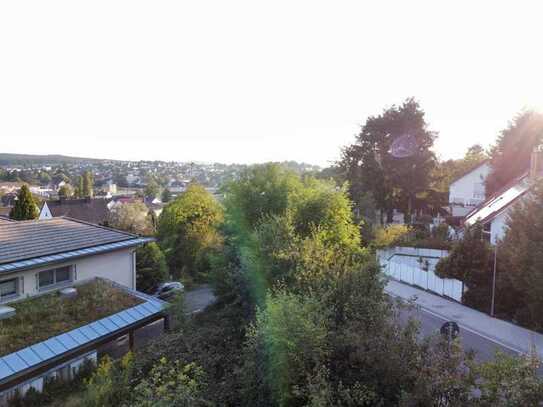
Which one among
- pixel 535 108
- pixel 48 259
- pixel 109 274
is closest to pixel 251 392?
pixel 48 259

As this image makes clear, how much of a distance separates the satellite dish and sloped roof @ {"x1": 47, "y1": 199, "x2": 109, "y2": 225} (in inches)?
1249

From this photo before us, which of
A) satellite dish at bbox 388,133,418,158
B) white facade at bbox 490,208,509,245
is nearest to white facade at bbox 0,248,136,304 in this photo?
white facade at bbox 490,208,509,245

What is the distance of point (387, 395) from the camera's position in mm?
6637

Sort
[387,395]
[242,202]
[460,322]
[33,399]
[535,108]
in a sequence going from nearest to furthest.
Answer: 1. [387,395]
2. [33,399]
3. [460,322]
4. [242,202]
5. [535,108]

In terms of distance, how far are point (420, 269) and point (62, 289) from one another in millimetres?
17752

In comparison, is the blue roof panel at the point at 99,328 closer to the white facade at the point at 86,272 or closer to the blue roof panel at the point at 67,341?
the blue roof panel at the point at 67,341

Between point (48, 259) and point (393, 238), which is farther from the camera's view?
point (393, 238)

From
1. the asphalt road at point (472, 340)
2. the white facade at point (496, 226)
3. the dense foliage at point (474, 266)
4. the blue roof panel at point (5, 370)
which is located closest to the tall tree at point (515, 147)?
the white facade at point (496, 226)

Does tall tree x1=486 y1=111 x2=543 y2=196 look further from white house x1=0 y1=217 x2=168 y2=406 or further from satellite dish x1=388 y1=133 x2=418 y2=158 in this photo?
white house x1=0 y1=217 x2=168 y2=406

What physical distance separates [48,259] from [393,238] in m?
20.4

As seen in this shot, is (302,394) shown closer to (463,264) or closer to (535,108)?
(463,264)

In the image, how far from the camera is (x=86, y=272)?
1556 cm

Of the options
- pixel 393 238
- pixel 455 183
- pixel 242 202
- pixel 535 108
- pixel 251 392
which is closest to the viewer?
pixel 251 392

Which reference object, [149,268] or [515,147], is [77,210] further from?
[515,147]
